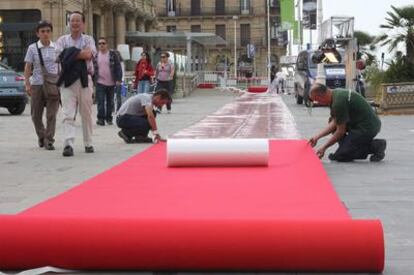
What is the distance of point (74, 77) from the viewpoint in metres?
10.4

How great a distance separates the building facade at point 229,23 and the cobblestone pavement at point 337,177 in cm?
8302

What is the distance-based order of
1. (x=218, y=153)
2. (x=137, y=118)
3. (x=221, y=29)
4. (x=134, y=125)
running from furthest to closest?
(x=221, y=29)
(x=134, y=125)
(x=137, y=118)
(x=218, y=153)

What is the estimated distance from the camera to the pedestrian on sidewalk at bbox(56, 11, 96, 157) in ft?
33.8

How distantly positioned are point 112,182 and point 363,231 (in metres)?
3.43

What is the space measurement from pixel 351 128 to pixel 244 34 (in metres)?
89.2

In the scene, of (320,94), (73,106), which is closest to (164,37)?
(73,106)

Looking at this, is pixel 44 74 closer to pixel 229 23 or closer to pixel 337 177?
pixel 337 177

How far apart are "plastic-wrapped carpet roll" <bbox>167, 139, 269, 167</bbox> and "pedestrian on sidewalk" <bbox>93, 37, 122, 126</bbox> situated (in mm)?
8194

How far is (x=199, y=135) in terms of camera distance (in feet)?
46.4

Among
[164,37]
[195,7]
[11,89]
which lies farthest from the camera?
[195,7]

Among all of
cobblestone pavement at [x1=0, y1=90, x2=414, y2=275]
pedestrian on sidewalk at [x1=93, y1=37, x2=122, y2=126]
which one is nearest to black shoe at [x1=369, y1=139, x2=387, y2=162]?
cobblestone pavement at [x1=0, y1=90, x2=414, y2=275]

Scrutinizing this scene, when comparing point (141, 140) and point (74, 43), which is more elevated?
point (74, 43)

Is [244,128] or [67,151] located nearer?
[67,151]

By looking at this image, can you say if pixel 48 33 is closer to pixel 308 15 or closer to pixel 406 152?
pixel 406 152
